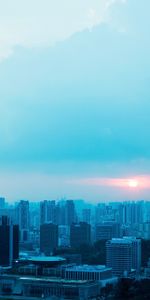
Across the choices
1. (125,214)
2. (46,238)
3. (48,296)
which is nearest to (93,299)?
(48,296)

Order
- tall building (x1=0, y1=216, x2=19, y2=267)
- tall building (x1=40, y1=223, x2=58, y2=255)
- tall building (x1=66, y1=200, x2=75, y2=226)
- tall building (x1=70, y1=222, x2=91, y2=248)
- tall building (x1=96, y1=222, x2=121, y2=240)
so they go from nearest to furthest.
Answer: tall building (x1=0, y1=216, x2=19, y2=267)
tall building (x1=40, y1=223, x2=58, y2=255)
tall building (x1=70, y1=222, x2=91, y2=248)
tall building (x1=96, y1=222, x2=121, y2=240)
tall building (x1=66, y1=200, x2=75, y2=226)

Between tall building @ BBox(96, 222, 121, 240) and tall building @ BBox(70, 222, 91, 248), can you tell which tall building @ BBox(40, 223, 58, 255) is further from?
tall building @ BBox(96, 222, 121, 240)

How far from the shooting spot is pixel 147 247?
51.1ft

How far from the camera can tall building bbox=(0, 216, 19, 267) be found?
13.6 meters

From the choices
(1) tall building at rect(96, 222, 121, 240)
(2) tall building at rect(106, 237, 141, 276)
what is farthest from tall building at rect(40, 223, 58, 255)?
(2) tall building at rect(106, 237, 141, 276)

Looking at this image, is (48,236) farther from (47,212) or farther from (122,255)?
(47,212)

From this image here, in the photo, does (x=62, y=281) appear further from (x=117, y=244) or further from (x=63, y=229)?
(x=63, y=229)

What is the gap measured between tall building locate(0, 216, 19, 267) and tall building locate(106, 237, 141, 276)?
2.12 meters

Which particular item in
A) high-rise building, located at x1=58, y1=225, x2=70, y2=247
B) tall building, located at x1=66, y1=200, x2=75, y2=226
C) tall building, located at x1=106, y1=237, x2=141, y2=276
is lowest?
tall building, located at x1=106, y1=237, x2=141, y2=276

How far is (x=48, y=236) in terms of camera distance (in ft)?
59.0

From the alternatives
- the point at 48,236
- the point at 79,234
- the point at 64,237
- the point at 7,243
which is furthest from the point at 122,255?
the point at 64,237

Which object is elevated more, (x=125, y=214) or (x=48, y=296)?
(x=125, y=214)

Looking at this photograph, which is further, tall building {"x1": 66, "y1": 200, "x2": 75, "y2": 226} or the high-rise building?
tall building {"x1": 66, "y1": 200, "x2": 75, "y2": 226}

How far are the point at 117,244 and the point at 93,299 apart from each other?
13.1 feet
